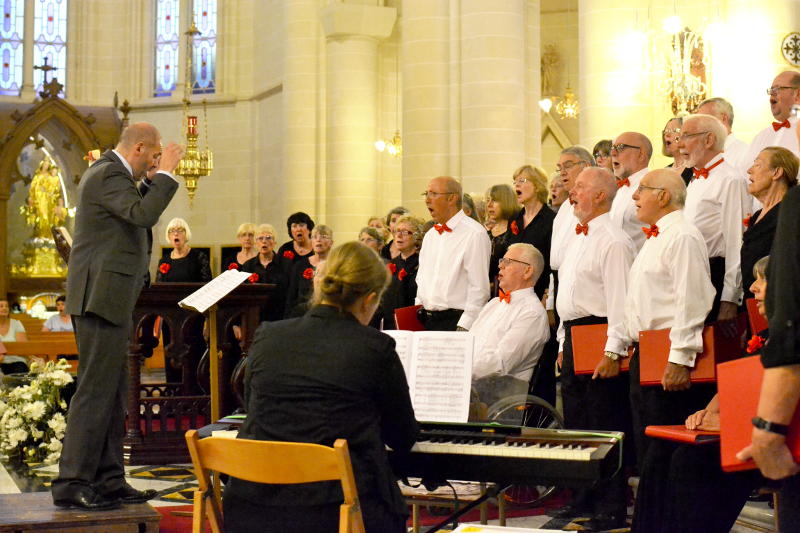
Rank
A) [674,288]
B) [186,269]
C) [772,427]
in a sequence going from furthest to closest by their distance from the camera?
[186,269] → [674,288] → [772,427]

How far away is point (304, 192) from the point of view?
18.8m

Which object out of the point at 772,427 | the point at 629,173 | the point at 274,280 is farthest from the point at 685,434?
the point at 274,280

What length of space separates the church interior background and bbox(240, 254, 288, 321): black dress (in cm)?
316

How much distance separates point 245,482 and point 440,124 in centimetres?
1015

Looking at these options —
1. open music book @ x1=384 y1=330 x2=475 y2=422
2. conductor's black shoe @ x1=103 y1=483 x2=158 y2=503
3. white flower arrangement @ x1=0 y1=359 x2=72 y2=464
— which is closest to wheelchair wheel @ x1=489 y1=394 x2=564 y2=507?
open music book @ x1=384 y1=330 x2=475 y2=422

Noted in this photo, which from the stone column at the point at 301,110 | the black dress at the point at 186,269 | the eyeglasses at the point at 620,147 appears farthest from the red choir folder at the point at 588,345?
the stone column at the point at 301,110

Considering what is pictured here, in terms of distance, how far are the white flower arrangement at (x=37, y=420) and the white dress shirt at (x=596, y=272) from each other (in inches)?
144

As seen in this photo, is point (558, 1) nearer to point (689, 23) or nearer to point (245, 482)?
point (689, 23)

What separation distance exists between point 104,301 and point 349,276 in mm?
1889

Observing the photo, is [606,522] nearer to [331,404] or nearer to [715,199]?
[715,199]

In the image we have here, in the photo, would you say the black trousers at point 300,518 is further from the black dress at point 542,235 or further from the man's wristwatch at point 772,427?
the black dress at point 542,235

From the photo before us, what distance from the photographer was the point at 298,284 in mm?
9289

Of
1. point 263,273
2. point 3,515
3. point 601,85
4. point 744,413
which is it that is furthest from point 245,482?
point 601,85

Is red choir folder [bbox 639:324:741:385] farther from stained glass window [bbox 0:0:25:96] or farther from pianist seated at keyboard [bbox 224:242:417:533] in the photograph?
stained glass window [bbox 0:0:25:96]
